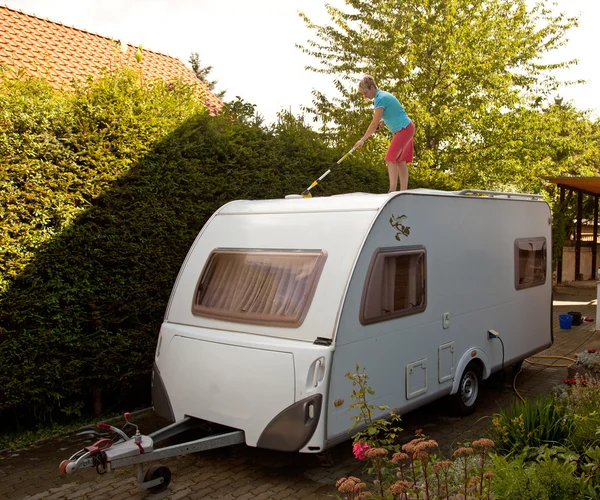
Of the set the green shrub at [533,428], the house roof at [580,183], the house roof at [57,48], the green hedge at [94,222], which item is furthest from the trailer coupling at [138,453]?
the house roof at [580,183]

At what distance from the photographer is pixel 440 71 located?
1667 centimetres

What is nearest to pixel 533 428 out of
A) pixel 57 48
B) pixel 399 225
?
pixel 399 225

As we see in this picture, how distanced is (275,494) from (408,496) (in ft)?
5.26

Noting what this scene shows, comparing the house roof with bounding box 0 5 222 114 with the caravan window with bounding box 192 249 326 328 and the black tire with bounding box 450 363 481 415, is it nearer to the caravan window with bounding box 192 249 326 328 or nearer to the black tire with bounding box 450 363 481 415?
the caravan window with bounding box 192 249 326 328

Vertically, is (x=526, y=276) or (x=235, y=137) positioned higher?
(x=235, y=137)

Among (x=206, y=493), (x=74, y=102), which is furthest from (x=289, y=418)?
(x=74, y=102)

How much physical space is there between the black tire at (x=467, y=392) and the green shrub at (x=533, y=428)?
5.91 ft

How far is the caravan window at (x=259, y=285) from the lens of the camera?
15.8 feet

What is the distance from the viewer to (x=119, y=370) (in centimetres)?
636

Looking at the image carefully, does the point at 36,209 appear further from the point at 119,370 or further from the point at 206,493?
the point at 206,493

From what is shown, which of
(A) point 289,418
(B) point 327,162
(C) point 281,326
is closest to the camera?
(A) point 289,418

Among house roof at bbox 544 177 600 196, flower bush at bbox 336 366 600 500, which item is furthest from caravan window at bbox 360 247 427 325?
house roof at bbox 544 177 600 196

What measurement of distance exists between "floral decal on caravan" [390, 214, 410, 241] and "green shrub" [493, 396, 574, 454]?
1.84 m

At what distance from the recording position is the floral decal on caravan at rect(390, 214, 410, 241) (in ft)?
17.1
